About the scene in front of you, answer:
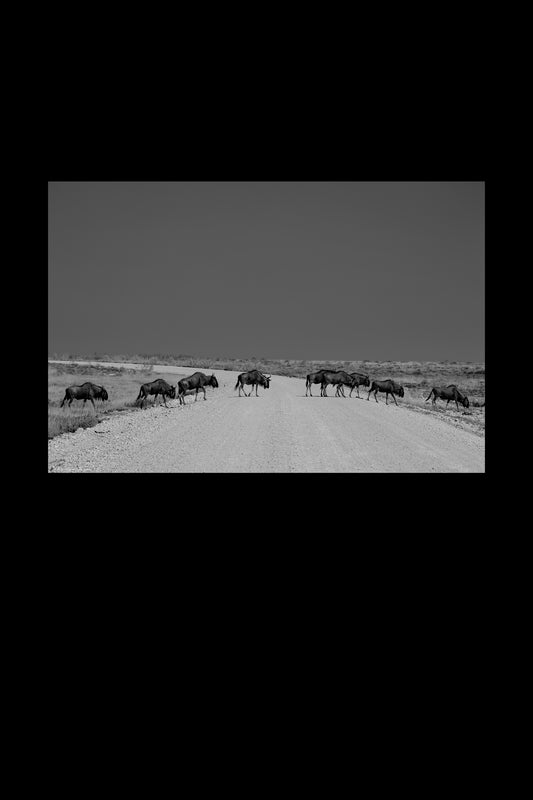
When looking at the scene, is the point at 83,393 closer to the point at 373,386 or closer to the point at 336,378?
the point at 373,386

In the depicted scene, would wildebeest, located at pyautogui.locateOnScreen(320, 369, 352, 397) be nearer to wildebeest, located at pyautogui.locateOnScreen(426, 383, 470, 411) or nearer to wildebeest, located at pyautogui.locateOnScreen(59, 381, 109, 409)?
wildebeest, located at pyautogui.locateOnScreen(426, 383, 470, 411)

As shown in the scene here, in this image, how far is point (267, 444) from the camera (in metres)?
11.5

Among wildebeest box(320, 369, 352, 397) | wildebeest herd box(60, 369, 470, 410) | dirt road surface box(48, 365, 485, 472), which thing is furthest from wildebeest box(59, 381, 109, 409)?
wildebeest box(320, 369, 352, 397)

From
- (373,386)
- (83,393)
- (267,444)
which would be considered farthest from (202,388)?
(267,444)

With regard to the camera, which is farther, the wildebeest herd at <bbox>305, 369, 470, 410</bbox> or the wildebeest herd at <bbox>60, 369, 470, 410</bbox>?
the wildebeest herd at <bbox>305, 369, 470, 410</bbox>

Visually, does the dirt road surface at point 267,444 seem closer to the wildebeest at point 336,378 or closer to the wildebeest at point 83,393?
the wildebeest at point 83,393

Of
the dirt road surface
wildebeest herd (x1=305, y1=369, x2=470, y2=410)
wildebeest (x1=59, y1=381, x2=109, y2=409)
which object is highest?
wildebeest herd (x1=305, y1=369, x2=470, y2=410)

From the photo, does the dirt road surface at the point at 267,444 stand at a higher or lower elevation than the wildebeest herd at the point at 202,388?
lower

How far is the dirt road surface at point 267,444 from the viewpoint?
9280 mm

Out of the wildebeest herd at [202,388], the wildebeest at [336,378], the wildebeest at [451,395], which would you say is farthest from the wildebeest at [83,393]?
the wildebeest at [451,395]

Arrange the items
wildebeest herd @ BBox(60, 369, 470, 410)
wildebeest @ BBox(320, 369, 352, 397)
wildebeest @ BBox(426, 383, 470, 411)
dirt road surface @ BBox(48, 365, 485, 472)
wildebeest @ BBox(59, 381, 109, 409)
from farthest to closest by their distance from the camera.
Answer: wildebeest @ BBox(320, 369, 352, 397)
wildebeest @ BBox(426, 383, 470, 411)
wildebeest herd @ BBox(60, 369, 470, 410)
wildebeest @ BBox(59, 381, 109, 409)
dirt road surface @ BBox(48, 365, 485, 472)

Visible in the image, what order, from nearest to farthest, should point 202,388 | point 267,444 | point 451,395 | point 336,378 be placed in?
point 267,444, point 451,395, point 202,388, point 336,378

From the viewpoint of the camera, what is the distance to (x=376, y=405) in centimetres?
2289

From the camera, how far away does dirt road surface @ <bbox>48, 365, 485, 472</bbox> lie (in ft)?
30.4
